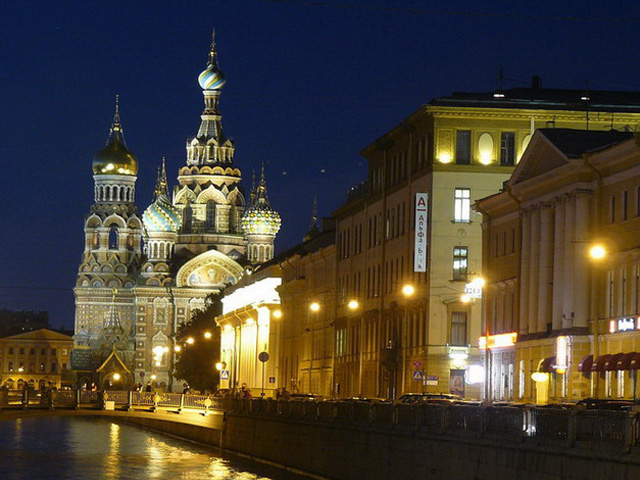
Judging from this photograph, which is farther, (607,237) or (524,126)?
(524,126)

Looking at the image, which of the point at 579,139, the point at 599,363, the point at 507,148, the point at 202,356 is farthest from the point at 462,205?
the point at 202,356

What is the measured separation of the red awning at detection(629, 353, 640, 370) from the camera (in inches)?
2051

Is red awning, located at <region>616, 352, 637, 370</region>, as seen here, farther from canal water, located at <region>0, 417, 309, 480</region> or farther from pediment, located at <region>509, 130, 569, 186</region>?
canal water, located at <region>0, 417, 309, 480</region>

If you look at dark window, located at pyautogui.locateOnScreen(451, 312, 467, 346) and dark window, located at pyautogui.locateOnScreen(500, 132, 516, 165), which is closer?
dark window, located at pyautogui.locateOnScreen(451, 312, 467, 346)

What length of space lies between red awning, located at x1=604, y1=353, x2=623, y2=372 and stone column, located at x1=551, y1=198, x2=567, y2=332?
5.13 metres

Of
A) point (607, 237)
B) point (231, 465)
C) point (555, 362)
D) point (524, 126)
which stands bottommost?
point (231, 465)

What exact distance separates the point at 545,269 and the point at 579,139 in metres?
4.83

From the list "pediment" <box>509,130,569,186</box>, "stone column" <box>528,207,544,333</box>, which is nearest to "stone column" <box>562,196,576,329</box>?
"pediment" <box>509,130,569,186</box>

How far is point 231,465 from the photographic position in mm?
68875

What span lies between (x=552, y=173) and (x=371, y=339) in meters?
28.7

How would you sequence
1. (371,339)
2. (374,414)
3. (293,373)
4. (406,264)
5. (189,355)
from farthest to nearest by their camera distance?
(189,355) < (293,373) < (371,339) < (406,264) < (374,414)

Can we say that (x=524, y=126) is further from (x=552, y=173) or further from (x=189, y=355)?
(x=189, y=355)

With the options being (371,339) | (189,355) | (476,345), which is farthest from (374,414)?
(189,355)

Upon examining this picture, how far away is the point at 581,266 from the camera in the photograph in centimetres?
5875
